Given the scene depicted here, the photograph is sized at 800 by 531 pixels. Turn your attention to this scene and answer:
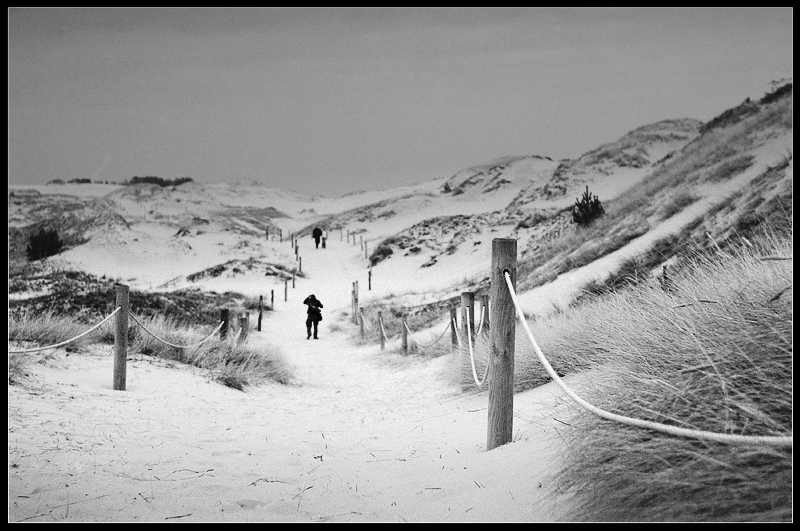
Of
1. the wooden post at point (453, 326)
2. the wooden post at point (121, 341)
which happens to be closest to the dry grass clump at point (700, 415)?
the wooden post at point (121, 341)

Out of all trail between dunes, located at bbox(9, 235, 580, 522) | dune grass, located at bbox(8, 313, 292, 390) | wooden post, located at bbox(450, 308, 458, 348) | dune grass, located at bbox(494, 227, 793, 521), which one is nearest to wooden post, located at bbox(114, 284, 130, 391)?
trail between dunes, located at bbox(9, 235, 580, 522)

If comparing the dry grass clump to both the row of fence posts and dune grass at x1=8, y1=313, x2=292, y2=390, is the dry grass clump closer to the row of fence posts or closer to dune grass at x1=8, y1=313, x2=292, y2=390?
the row of fence posts

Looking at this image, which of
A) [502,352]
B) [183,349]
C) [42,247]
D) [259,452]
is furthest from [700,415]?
[42,247]

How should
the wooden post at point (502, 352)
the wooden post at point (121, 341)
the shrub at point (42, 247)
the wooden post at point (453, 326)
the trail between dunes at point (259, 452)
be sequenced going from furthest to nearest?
the shrub at point (42, 247) < the wooden post at point (453, 326) < the wooden post at point (121, 341) < the wooden post at point (502, 352) < the trail between dunes at point (259, 452)

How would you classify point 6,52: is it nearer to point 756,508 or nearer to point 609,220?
point 756,508

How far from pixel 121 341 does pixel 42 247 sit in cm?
3088

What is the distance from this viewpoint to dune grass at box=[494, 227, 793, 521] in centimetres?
171

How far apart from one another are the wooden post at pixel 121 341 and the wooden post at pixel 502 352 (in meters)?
4.00

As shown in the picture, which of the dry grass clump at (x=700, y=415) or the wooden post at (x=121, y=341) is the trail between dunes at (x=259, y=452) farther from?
the dry grass clump at (x=700, y=415)

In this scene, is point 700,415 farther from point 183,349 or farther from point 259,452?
point 183,349

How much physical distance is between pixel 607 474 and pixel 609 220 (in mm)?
14358

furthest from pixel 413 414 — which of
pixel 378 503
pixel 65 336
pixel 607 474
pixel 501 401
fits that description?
pixel 65 336

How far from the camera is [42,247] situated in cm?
3084

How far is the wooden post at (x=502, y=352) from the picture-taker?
→ 10.8ft
